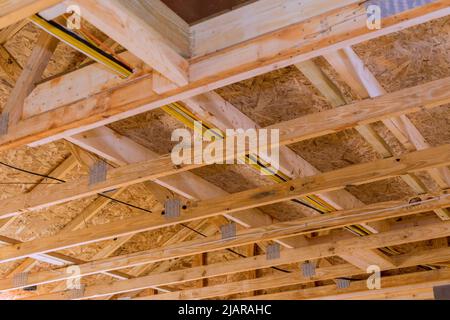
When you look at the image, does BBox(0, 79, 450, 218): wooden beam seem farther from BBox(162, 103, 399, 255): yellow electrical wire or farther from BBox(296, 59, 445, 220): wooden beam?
BBox(162, 103, 399, 255): yellow electrical wire

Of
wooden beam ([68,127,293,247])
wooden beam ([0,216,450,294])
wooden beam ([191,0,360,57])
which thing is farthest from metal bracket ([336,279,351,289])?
wooden beam ([191,0,360,57])

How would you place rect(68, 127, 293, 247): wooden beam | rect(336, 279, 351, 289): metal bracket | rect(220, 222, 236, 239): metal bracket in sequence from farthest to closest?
rect(336, 279, 351, 289): metal bracket
rect(220, 222, 236, 239): metal bracket
rect(68, 127, 293, 247): wooden beam

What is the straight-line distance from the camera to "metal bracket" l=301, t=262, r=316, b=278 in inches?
222

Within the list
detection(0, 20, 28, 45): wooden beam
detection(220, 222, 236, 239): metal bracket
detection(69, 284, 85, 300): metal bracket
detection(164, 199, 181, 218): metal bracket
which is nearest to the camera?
detection(0, 20, 28, 45): wooden beam

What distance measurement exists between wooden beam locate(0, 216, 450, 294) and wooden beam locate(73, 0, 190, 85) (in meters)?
2.39

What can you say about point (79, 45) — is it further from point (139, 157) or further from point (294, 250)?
point (294, 250)

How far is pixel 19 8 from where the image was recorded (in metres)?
1.85

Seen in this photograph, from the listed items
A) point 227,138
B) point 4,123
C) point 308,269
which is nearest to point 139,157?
point 227,138

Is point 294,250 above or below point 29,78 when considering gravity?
below

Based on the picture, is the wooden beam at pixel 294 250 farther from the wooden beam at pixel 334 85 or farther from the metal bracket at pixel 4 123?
the metal bracket at pixel 4 123

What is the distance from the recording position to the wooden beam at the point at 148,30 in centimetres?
200

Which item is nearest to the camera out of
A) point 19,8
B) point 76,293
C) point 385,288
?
point 19,8

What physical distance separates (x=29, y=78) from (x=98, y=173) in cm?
79

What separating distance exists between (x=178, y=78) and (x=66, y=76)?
800 millimetres
